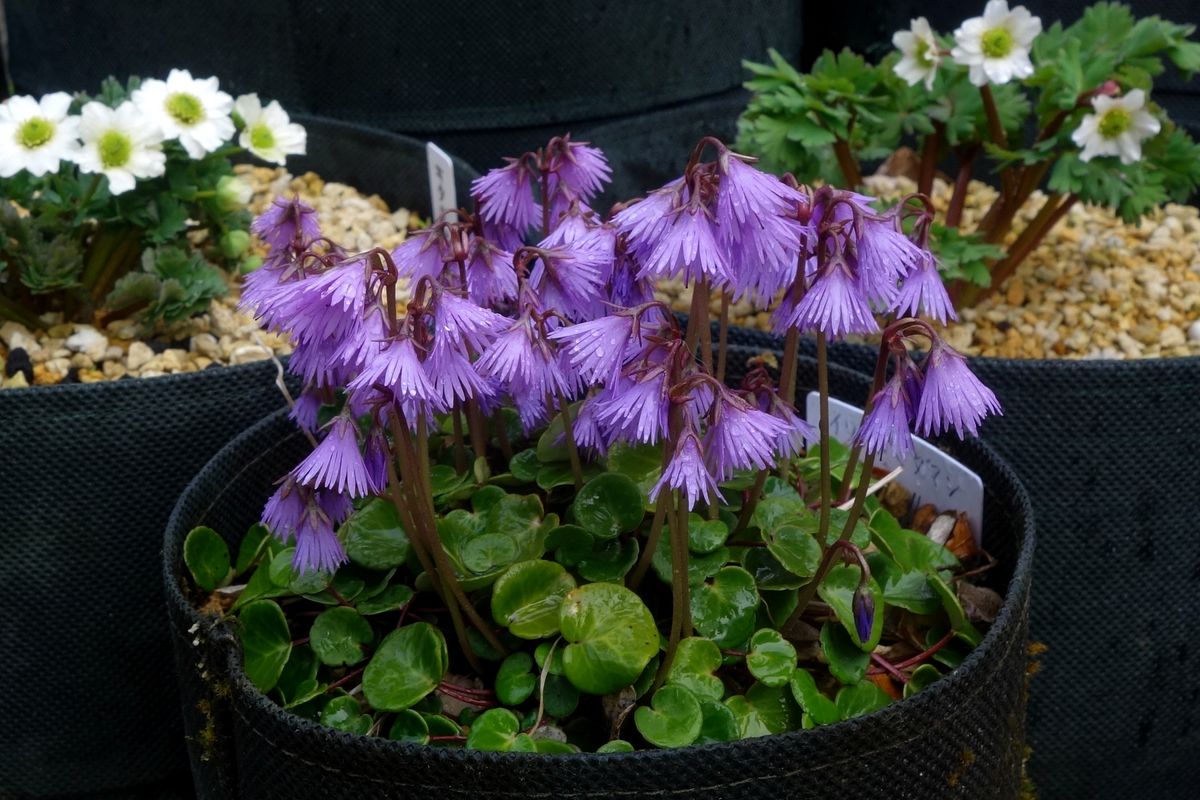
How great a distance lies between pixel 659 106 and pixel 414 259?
3.84 ft

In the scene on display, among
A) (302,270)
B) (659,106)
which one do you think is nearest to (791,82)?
(659,106)

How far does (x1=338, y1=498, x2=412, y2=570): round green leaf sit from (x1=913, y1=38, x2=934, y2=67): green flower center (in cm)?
91

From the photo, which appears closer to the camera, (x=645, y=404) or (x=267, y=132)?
(x=645, y=404)

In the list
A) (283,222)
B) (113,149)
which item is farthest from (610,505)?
(113,149)

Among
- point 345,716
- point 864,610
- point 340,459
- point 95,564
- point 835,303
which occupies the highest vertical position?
point 835,303

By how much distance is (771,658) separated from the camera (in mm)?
897

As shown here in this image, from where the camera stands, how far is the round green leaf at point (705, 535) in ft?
3.07

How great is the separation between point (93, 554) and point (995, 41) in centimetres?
112

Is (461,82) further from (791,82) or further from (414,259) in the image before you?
(414,259)

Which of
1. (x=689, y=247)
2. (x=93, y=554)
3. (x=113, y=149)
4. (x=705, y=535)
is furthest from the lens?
(x=113, y=149)

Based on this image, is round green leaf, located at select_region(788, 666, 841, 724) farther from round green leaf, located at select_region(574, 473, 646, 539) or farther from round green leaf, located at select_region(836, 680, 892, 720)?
round green leaf, located at select_region(574, 473, 646, 539)

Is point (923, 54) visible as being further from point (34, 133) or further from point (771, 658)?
point (34, 133)

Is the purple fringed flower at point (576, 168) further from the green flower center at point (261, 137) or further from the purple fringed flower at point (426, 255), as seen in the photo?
the green flower center at point (261, 137)

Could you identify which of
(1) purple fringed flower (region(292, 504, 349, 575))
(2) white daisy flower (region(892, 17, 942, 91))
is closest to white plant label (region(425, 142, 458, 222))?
(2) white daisy flower (region(892, 17, 942, 91))
